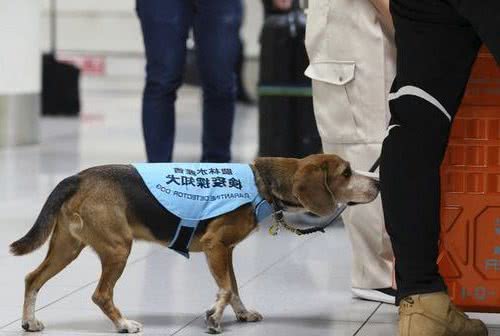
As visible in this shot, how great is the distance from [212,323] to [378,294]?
677 millimetres

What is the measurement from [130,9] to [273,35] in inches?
495

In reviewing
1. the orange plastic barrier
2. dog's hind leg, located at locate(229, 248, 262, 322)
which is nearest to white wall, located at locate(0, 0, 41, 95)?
dog's hind leg, located at locate(229, 248, 262, 322)

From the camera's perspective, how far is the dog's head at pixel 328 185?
341cm

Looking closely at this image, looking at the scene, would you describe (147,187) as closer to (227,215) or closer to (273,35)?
(227,215)

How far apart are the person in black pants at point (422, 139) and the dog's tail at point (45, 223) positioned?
910 millimetres

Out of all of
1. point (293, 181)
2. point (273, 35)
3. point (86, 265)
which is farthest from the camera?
point (273, 35)

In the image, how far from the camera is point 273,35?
19.5 feet

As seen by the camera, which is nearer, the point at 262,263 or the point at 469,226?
the point at 469,226

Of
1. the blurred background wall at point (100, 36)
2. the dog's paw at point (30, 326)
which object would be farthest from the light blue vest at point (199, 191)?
the blurred background wall at point (100, 36)

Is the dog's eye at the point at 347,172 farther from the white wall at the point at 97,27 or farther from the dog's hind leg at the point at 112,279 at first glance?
the white wall at the point at 97,27

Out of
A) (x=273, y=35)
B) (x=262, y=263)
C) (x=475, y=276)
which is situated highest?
(x=273, y=35)

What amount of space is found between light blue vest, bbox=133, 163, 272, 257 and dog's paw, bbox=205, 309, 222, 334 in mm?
209

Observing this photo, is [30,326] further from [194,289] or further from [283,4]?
[283,4]

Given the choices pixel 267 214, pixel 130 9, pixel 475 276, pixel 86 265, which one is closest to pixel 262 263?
pixel 86 265
